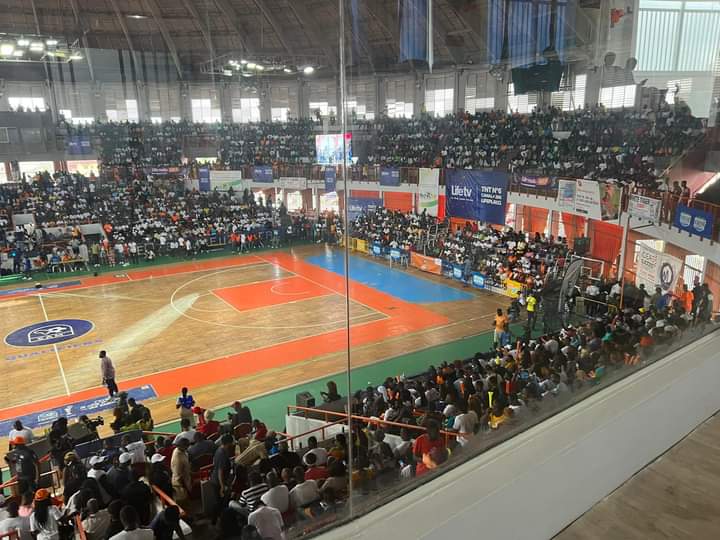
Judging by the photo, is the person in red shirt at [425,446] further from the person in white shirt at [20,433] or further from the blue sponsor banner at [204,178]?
the blue sponsor banner at [204,178]

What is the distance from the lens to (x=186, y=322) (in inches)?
456

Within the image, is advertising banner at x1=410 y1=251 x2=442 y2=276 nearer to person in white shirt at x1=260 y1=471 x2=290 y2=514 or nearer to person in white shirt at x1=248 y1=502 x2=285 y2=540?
person in white shirt at x1=260 y1=471 x2=290 y2=514

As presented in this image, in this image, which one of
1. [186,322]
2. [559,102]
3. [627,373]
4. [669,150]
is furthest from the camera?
[186,322]

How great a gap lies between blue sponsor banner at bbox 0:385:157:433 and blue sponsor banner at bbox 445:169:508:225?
6.00m

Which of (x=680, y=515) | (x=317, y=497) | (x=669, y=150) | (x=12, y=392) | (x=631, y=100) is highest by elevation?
(x=631, y=100)

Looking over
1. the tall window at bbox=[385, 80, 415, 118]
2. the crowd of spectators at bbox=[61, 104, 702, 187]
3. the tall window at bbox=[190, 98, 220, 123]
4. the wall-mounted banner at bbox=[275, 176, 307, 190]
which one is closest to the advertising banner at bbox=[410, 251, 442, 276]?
the crowd of spectators at bbox=[61, 104, 702, 187]

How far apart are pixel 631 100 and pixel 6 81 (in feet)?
27.4

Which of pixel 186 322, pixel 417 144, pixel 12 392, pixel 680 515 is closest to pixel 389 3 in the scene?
pixel 680 515

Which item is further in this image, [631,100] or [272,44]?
[272,44]

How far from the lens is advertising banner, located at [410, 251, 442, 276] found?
39.8 ft

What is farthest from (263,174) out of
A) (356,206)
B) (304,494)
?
(304,494)

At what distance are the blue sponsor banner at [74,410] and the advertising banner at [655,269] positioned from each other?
7168 millimetres

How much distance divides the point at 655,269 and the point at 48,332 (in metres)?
11.0

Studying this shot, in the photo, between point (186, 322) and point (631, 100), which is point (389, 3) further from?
point (186, 322)
